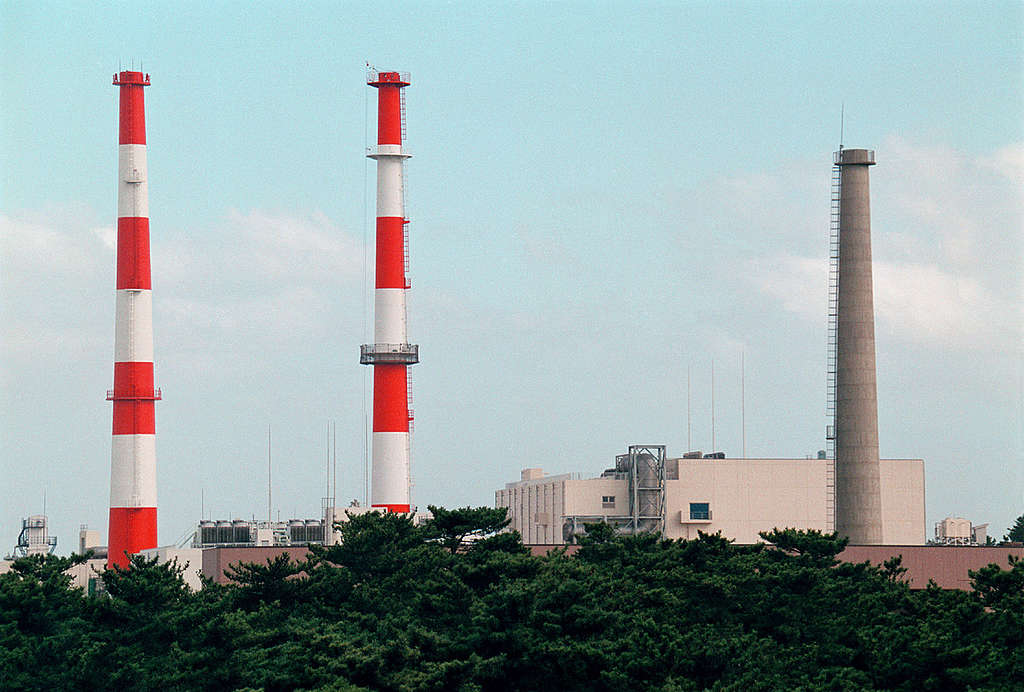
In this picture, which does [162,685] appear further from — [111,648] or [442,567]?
[442,567]

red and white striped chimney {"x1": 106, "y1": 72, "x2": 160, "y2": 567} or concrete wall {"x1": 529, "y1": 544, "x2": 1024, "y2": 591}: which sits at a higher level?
red and white striped chimney {"x1": 106, "y1": 72, "x2": 160, "y2": 567}

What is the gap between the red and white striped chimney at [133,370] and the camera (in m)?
74.2

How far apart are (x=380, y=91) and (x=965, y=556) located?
1318 inches

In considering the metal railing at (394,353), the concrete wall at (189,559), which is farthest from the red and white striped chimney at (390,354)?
the concrete wall at (189,559)

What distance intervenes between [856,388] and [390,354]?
21.6m

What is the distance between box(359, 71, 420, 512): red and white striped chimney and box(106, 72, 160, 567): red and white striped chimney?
987 cm

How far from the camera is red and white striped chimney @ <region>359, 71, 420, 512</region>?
249 feet

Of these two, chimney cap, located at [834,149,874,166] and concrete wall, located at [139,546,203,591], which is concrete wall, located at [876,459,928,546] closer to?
chimney cap, located at [834,149,874,166]

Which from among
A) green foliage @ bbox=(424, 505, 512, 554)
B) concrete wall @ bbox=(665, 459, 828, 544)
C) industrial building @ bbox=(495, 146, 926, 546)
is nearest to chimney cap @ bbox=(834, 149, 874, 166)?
industrial building @ bbox=(495, 146, 926, 546)

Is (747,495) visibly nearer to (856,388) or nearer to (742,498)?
(742,498)

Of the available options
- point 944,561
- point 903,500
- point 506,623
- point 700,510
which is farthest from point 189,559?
point 903,500

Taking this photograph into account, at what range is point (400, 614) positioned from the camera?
53.2 metres

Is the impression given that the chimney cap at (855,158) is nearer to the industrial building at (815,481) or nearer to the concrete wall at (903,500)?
the industrial building at (815,481)

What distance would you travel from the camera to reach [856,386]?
78.3m
